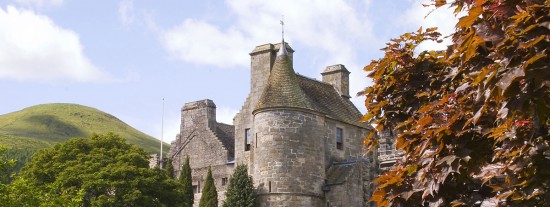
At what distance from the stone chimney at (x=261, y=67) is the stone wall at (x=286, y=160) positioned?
3.72 m

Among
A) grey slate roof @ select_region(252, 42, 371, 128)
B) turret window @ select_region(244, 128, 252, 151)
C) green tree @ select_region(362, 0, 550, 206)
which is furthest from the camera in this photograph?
turret window @ select_region(244, 128, 252, 151)

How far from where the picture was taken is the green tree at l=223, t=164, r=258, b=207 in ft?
133

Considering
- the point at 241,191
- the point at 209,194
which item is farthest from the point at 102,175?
the point at 209,194

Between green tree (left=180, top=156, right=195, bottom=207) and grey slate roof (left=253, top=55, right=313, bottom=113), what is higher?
grey slate roof (left=253, top=55, right=313, bottom=113)

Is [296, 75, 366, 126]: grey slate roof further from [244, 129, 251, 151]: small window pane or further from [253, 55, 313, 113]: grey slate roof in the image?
[244, 129, 251, 151]: small window pane

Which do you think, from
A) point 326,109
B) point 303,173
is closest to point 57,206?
point 303,173

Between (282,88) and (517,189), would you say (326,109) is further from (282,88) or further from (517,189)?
(517,189)

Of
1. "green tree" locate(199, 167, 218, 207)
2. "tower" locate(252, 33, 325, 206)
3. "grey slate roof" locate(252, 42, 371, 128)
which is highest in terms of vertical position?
"grey slate roof" locate(252, 42, 371, 128)

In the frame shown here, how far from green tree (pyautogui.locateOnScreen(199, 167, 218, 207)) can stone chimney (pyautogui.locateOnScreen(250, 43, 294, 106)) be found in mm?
5421

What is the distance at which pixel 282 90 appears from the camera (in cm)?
4191

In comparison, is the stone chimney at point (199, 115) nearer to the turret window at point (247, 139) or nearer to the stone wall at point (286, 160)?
the turret window at point (247, 139)

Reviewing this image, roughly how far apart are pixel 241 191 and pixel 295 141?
374cm

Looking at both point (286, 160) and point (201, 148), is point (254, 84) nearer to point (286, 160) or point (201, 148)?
point (286, 160)

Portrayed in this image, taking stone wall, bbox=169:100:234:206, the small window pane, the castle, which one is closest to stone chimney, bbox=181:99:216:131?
stone wall, bbox=169:100:234:206
